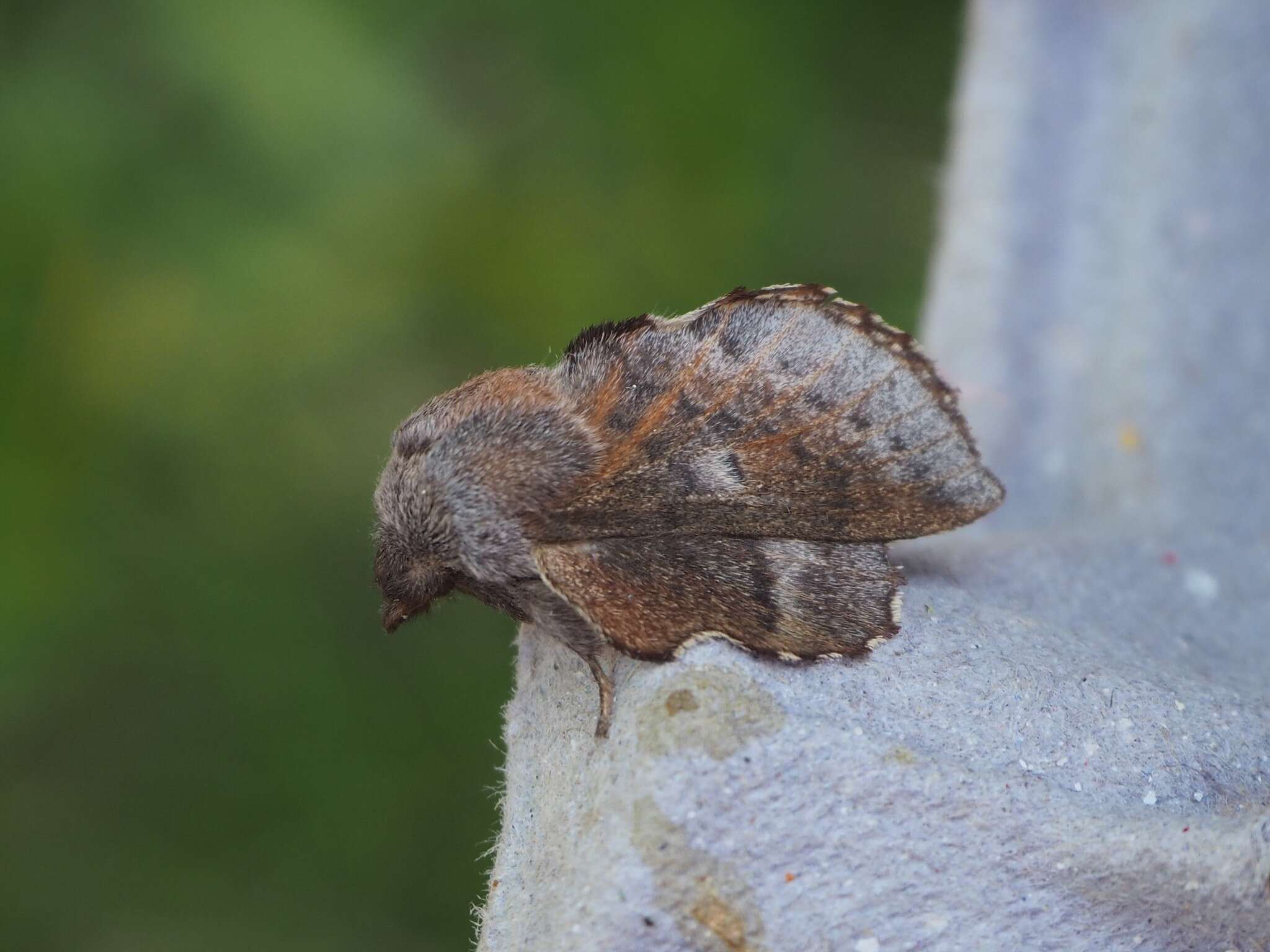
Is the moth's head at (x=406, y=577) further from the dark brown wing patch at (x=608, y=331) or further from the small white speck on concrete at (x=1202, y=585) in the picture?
the small white speck on concrete at (x=1202, y=585)

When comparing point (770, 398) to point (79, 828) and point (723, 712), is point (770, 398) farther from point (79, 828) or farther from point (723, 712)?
point (79, 828)

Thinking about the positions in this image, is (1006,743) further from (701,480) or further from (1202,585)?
(1202,585)

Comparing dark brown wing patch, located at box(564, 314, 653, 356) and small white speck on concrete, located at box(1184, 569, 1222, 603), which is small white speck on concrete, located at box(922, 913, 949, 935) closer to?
dark brown wing patch, located at box(564, 314, 653, 356)

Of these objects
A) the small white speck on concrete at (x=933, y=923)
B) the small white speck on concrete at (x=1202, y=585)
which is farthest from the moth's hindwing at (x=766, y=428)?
the small white speck on concrete at (x=1202, y=585)

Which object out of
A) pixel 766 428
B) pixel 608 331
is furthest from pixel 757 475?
pixel 608 331

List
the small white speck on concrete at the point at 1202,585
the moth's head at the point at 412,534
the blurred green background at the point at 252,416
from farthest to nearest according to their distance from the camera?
the blurred green background at the point at 252,416 < the small white speck on concrete at the point at 1202,585 < the moth's head at the point at 412,534

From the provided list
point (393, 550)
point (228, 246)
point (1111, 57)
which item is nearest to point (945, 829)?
point (393, 550)

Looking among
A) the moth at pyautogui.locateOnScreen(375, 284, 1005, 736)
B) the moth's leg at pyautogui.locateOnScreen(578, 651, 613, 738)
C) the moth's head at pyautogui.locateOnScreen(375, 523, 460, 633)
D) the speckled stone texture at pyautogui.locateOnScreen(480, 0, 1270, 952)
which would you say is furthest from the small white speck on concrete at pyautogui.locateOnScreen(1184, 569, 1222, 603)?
the moth's head at pyautogui.locateOnScreen(375, 523, 460, 633)
